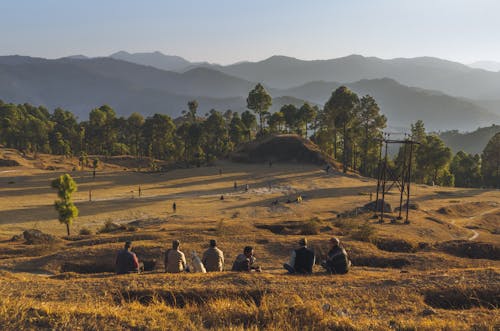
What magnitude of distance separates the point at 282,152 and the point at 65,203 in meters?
66.0

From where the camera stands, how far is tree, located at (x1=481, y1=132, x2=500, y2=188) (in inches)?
3511

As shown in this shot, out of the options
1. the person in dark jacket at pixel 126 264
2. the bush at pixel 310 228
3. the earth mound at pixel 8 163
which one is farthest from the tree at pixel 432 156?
the earth mound at pixel 8 163

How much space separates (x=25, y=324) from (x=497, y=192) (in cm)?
8269

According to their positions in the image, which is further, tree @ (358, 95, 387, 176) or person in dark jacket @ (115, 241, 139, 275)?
tree @ (358, 95, 387, 176)

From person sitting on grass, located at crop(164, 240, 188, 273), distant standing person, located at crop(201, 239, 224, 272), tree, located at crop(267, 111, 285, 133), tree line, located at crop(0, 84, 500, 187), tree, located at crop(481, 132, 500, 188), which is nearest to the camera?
person sitting on grass, located at crop(164, 240, 188, 273)

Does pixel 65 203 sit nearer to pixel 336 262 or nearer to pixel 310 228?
pixel 310 228

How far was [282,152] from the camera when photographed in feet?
312

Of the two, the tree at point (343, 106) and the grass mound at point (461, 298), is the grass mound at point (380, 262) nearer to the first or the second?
the grass mound at point (461, 298)

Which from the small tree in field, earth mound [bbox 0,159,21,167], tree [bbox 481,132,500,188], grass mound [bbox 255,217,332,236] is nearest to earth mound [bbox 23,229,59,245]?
the small tree in field

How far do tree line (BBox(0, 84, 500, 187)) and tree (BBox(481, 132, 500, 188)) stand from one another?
0.70 ft

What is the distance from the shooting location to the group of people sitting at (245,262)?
45.8 feet

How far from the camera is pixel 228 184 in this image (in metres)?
69.6

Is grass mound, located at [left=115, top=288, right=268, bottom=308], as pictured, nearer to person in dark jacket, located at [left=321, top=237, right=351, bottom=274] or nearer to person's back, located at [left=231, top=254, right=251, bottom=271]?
person's back, located at [left=231, top=254, right=251, bottom=271]

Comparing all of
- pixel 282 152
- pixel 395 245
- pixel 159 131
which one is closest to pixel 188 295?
pixel 395 245
